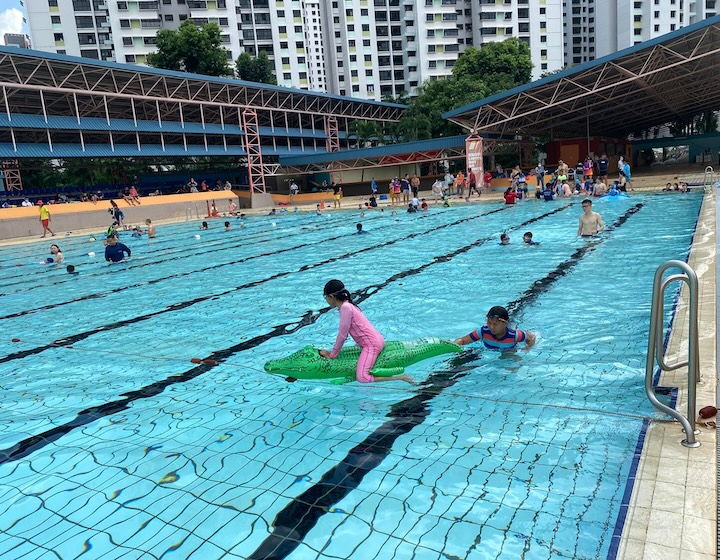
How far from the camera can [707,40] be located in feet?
65.3

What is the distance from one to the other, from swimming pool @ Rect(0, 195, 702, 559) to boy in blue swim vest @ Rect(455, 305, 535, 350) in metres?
0.16

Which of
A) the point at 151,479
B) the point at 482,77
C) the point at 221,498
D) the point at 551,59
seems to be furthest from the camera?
the point at 551,59

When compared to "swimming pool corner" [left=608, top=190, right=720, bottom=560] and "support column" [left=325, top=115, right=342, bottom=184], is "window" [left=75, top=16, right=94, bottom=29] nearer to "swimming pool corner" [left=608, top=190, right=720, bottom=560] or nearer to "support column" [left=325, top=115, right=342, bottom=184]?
"support column" [left=325, top=115, right=342, bottom=184]

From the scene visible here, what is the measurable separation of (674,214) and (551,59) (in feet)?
225

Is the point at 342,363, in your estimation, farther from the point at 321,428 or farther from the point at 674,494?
the point at 674,494

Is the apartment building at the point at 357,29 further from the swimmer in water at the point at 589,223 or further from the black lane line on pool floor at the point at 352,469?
the black lane line on pool floor at the point at 352,469

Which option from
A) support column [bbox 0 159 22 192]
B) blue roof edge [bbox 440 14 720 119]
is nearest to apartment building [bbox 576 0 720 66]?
blue roof edge [bbox 440 14 720 119]

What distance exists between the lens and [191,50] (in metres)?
51.1

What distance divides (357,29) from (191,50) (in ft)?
103

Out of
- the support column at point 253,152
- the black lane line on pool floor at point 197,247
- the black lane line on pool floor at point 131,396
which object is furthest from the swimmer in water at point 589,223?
the support column at point 253,152

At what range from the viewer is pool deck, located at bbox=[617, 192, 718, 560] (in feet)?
7.72

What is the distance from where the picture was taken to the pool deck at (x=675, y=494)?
7.72ft

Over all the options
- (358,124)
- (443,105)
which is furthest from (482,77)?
(358,124)

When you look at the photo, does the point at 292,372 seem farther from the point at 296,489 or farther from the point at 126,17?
the point at 126,17
